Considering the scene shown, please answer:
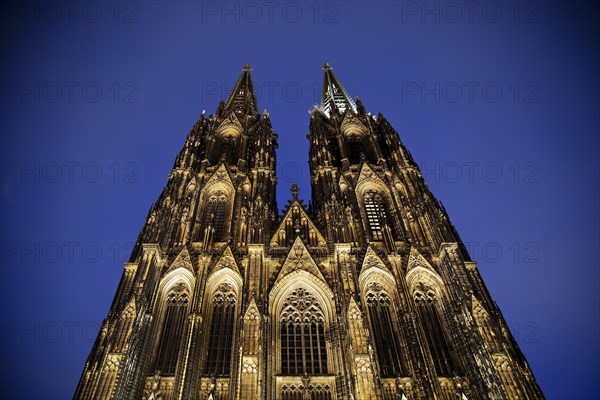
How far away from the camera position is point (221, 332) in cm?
2098

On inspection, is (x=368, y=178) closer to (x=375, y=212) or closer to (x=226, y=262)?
(x=375, y=212)

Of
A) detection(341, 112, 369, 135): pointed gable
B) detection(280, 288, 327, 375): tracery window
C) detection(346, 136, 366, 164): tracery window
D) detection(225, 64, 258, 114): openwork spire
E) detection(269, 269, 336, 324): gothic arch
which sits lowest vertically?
detection(280, 288, 327, 375): tracery window

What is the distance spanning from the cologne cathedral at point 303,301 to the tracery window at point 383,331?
67 millimetres

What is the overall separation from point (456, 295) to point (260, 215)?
11.8 metres

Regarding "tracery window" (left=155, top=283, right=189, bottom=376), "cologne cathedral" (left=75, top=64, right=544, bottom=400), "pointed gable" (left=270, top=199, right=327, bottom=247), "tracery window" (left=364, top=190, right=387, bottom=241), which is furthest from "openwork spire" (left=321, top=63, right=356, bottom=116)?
"tracery window" (left=155, top=283, right=189, bottom=376)

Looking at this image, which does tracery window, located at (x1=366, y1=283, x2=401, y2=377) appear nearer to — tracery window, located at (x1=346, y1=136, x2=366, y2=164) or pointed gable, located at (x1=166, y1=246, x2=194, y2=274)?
pointed gable, located at (x1=166, y1=246, x2=194, y2=274)

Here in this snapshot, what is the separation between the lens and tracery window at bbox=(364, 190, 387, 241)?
2618 centimetres

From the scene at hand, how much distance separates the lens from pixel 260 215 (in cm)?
2559

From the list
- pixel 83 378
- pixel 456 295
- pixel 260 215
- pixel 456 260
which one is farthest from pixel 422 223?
pixel 83 378

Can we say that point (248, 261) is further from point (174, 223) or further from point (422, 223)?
point (422, 223)

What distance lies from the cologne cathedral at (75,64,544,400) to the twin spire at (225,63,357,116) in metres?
10.5

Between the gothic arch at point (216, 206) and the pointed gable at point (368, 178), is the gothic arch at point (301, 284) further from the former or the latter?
the pointed gable at point (368, 178)

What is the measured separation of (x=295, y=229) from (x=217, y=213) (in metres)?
5.48

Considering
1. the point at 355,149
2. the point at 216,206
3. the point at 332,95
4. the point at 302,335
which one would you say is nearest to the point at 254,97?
the point at 332,95
